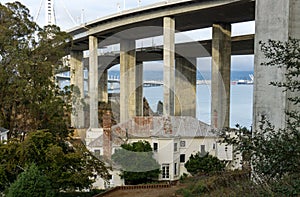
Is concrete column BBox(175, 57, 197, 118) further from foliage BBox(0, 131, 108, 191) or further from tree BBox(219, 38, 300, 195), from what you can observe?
tree BBox(219, 38, 300, 195)

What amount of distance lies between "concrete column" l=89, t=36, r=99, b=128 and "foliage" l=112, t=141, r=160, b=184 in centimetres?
1465

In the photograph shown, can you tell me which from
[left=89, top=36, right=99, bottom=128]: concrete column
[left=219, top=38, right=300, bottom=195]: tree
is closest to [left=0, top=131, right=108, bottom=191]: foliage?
[left=219, top=38, right=300, bottom=195]: tree

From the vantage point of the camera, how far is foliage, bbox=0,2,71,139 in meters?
13.9

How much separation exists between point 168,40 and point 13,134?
480 inches

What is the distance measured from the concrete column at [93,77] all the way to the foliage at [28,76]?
49.9ft

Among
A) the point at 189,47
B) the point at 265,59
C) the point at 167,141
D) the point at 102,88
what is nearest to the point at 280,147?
the point at 265,59

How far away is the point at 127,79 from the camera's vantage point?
31.9 metres

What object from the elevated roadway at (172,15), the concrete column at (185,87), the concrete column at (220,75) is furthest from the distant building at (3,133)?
the concrete column at (185,87)

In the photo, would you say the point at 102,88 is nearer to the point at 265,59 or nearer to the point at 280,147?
the point at 265,59

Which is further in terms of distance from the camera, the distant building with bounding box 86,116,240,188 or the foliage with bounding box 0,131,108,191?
the distant building with bounding box 86,116,240,188

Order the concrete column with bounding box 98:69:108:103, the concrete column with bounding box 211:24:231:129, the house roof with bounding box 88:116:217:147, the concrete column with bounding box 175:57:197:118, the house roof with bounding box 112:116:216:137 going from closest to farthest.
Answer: the house roof with bounding box 88:116:217:147
the house roof with bounding box 112:116:216:137
the concrete column with bounding box 211:24:231:129
the concrete column with bounding box 175:57:197:118
the concrete column with bounding box 98:69:108:103

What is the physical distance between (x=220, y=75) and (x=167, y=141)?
7367 millimetres

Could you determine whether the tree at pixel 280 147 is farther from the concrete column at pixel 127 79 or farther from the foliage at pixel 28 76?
the concrete column at pixel 127 79

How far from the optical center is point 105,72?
43.3 m
